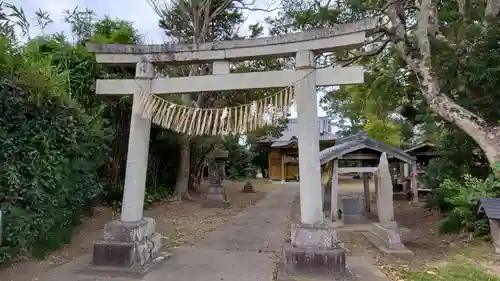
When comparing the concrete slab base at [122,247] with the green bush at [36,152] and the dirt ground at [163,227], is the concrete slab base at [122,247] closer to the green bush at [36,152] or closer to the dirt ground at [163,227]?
the dirt ground at [163,227]

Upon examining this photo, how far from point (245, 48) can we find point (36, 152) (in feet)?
11.5

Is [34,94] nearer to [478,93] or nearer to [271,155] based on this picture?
[478,93]

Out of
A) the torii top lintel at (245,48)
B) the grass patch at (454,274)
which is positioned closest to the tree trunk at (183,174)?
the torii top lintel at (245,48)

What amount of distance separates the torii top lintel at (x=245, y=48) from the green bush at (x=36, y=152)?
1.02 m

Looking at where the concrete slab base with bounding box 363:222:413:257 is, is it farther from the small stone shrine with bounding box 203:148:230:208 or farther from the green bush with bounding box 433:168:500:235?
the small stone shrine with bounding box 203:148:230:208

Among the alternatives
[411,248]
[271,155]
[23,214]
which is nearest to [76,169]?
[23,214]

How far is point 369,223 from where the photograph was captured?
10.5 meters

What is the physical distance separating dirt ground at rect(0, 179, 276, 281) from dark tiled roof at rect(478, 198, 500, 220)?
5314mm

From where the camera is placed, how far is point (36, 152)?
216 inches

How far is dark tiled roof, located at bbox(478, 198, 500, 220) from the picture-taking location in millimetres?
5713

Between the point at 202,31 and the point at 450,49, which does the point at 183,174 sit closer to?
the point at 202,31

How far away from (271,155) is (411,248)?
20384mm

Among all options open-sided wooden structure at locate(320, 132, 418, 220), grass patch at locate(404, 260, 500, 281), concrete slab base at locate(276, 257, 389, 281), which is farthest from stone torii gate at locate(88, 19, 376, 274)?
open-sided wooden structure at locate(320, 132, 418, 220)

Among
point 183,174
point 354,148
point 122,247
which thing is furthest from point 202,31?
point 122,247
